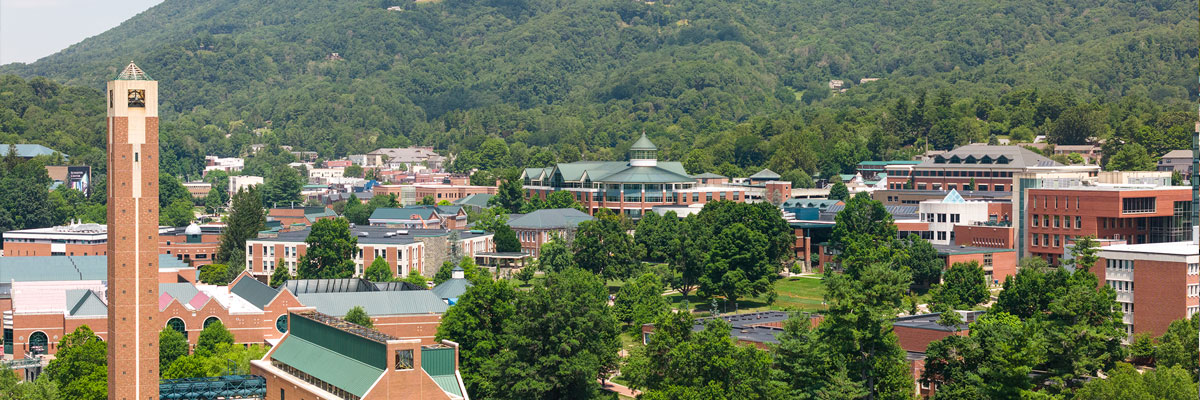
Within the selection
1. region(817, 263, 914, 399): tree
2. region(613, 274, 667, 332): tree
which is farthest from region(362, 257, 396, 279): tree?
region(817, 263, 914, 399): tree

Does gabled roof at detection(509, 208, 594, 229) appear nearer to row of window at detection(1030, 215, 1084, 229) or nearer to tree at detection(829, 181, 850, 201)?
tree at detection(829, 181, 850, 201)

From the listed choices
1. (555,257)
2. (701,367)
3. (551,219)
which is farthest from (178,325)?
(551,219)

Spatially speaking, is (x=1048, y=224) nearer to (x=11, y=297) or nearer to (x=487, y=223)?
(x=487, y=223)

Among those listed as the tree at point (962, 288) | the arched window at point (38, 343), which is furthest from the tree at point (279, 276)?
the tree at point (962, 288)

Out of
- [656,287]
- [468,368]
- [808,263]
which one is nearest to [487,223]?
[808,263]

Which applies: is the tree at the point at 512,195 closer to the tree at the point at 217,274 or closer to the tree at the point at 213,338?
the tree at the point at 217,274

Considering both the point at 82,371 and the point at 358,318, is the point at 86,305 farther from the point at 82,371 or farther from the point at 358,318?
the point at 358,318

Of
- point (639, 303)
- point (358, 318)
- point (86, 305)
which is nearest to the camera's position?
point (358, 318)
